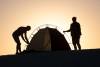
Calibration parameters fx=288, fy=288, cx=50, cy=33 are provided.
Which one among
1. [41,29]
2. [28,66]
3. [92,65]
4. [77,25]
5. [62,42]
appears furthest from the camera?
[41,29]

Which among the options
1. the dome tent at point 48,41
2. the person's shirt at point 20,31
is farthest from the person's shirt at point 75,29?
the person's shirt at point 20,31

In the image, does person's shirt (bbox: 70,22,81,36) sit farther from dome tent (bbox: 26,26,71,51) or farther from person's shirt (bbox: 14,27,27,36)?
person's shirt (bbox: 14,27,27,36)

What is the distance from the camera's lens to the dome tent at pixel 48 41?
1407 centimetres

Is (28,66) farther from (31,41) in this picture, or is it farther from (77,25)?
(31,41)

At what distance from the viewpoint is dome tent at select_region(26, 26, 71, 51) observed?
14070 millimetres

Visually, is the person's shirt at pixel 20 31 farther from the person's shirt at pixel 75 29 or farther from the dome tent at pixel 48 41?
the person's shirt at pixel 75 29

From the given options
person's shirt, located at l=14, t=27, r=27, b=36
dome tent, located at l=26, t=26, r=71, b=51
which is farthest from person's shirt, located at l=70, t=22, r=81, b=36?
person's shirt, located at l=14, t=27, r=27, b=36

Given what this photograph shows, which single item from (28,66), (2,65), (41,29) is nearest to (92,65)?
(28,66)

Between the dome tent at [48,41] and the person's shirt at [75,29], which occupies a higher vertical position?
the person's shirt at [75,29]

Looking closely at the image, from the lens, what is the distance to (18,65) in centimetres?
683

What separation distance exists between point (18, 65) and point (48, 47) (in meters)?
7.23

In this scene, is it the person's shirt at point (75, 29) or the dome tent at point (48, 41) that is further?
the dome tent at point (48, 41)

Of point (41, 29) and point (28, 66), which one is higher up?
point (41, 29)

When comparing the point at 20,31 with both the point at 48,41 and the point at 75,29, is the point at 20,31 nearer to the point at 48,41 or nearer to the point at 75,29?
the point at 48,41
